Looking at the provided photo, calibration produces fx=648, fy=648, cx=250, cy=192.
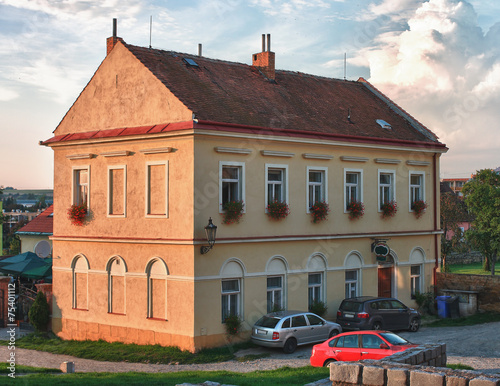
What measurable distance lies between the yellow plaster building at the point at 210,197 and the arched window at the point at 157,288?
7 centimetres

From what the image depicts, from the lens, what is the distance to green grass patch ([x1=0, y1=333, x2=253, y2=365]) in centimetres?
2256

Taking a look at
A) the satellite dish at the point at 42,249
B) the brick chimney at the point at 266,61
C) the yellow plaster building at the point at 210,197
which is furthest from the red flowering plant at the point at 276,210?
the satellite dish at the point at 42,249

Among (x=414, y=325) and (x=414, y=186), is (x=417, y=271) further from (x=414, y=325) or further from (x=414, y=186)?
(x=414, y=325)

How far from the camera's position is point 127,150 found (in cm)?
2572

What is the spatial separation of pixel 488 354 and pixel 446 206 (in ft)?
124

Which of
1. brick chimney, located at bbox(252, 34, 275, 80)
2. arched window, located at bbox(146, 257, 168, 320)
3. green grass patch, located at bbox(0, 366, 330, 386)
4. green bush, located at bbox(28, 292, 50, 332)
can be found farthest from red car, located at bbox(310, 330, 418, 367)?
brick chimney, located at bbox(252, 34, 275, 80)

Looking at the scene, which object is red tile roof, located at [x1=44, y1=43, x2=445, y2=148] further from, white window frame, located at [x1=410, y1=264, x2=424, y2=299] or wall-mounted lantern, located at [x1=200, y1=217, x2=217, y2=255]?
white window frame, located at [x1=410, y1=264, x2=424, y2=299]

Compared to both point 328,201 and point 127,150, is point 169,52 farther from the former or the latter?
point 328,201

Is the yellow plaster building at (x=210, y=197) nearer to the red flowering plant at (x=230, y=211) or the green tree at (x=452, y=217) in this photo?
the red flowering plant at (x=230, y=211)

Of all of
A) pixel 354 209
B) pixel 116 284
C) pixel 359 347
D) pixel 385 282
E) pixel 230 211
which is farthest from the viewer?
pixel 385 282

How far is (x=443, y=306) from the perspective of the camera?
101ft

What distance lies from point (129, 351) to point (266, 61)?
14.9 meters

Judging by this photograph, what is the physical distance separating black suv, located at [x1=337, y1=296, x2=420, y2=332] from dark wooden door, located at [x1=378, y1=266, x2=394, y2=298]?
3341 mm

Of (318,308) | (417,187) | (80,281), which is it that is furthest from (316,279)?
(80,281)
